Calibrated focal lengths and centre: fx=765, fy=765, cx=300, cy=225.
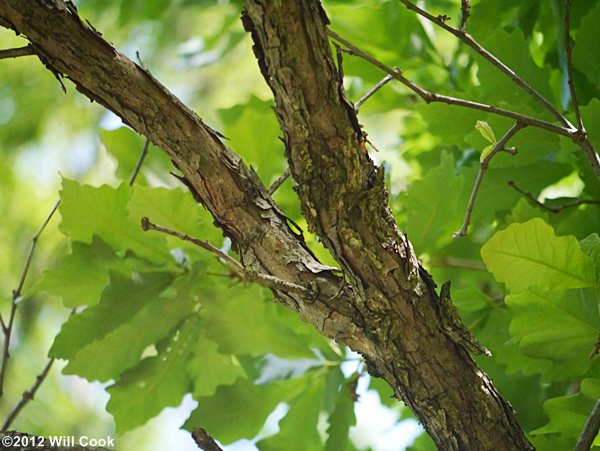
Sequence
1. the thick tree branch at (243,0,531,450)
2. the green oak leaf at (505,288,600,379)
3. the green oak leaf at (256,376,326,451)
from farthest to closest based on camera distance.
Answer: the green oak leaf at (256,376,326,451)
the green oak leaf at (505,288,600,379)
the thick tree branch at (243,0,531,450)

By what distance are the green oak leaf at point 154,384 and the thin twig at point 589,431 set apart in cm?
39

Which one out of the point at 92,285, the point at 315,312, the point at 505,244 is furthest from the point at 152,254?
the point at 505,244

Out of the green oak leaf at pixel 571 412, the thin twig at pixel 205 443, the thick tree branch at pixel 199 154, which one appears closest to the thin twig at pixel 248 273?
the thick tree branch at pixel 199 154

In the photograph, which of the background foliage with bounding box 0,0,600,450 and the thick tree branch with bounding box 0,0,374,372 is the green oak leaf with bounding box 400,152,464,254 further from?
the thick tree branch with bounding box 0,0,374,372

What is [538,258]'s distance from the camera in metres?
0.54

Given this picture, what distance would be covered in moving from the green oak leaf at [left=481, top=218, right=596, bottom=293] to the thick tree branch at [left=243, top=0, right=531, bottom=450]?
0.18ft

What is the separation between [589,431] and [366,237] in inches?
8.1

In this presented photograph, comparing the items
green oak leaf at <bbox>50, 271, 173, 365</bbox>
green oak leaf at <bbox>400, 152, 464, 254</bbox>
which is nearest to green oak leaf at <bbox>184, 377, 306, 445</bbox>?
green oak leaf at <bbox>50, 271, 173, 365</bbox>

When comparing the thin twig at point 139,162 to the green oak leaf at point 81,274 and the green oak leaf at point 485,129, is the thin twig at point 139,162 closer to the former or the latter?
the green oak leaf at point 81,274

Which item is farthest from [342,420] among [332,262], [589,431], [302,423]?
[589,431]

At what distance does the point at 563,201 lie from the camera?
77cm

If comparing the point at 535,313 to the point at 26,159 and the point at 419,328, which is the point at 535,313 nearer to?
the point at 419,328

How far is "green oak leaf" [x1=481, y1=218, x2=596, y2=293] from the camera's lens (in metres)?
0.54

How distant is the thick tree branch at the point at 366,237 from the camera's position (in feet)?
1.51
